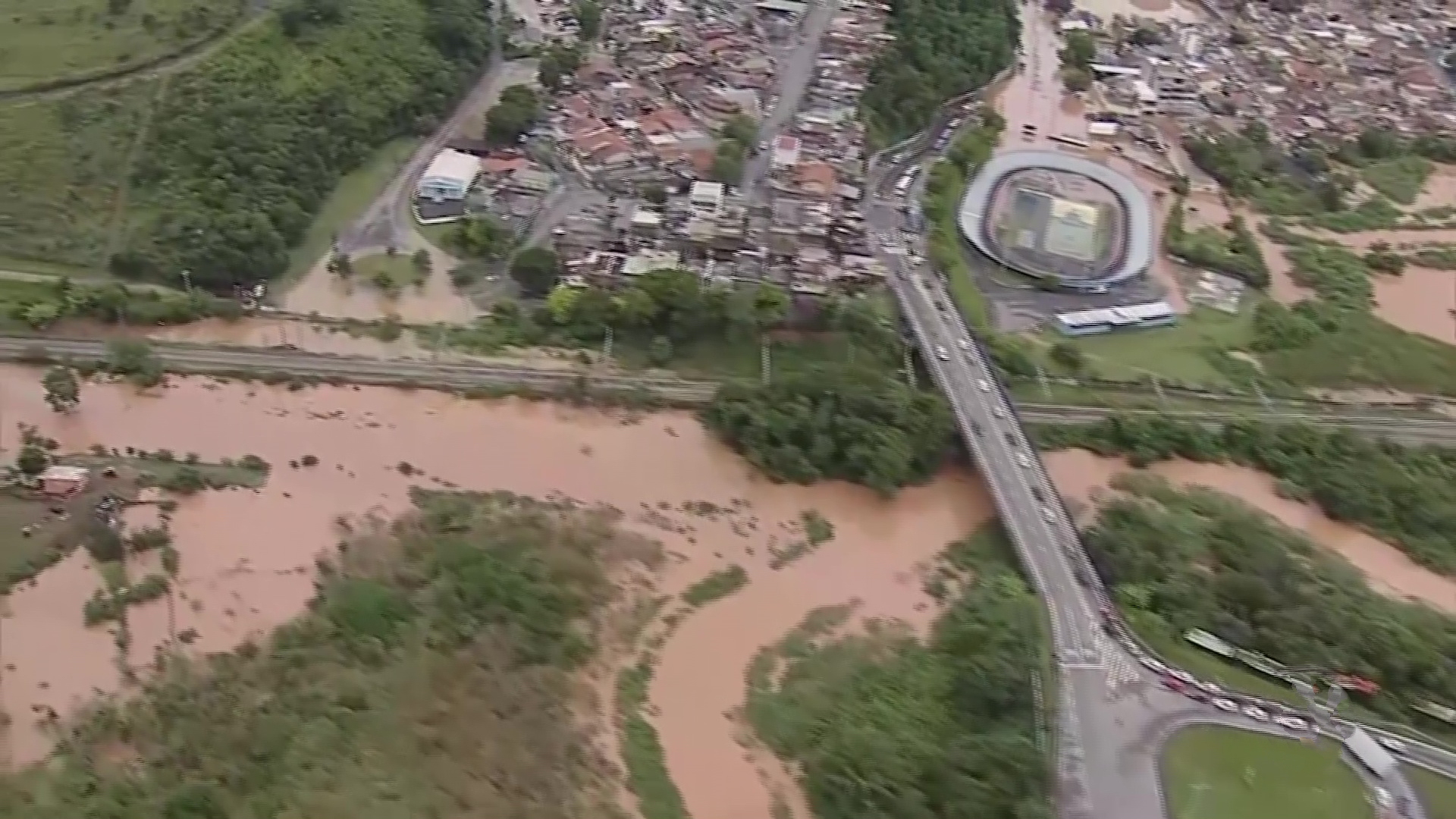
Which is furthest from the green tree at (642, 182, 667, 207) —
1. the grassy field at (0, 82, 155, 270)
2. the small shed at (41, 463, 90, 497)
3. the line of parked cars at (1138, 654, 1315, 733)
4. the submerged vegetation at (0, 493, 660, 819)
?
the line of parked cars at (1138, 654, 1315, 733)

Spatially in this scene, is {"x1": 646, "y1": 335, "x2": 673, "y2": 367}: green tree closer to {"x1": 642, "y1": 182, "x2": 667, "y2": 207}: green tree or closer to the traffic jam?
{"x1": 642, "y1": 182, "x2": 667, "y2": 207}: green tree

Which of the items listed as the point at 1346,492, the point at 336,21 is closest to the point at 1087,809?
the point at 1346,492

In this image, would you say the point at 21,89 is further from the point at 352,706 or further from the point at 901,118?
the point at 901,118

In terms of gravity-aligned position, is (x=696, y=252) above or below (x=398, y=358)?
above

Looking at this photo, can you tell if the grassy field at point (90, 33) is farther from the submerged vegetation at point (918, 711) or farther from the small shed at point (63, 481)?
the submerged vegetation at point (918, 711)

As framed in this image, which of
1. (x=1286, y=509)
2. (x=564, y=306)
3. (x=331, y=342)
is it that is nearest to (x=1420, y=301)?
(x=1286, y=509)

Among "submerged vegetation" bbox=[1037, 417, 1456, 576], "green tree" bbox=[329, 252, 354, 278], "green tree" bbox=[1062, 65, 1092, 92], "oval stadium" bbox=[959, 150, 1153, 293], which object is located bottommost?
"submerged vegetation" bbox=[1037, 417, 1456, 576]
